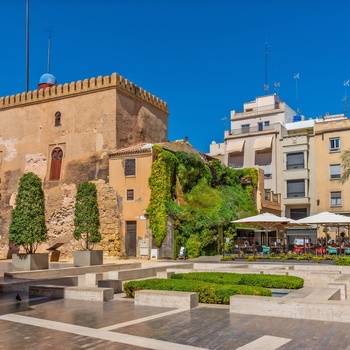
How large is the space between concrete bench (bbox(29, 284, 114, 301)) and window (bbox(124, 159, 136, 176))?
1652 cm

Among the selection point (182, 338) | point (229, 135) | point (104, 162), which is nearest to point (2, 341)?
point (182, 338)

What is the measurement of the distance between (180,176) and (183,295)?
1984 centimetres

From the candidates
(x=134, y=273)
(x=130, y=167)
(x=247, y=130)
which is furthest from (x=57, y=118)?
(x=247, y=130)

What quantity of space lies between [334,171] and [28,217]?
31973 mm

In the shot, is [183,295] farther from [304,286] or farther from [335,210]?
[335,210]

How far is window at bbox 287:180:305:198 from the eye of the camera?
45344 millimetres

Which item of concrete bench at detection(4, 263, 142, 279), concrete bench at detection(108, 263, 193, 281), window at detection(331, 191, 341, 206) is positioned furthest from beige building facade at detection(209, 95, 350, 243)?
concrete bench at detection(108, 263, 193, 281)

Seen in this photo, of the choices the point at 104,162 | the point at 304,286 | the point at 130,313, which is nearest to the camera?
the point at 130,313

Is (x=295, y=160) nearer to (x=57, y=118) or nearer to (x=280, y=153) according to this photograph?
(x=280, y=153)

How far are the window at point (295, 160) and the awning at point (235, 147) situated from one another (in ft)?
16.7

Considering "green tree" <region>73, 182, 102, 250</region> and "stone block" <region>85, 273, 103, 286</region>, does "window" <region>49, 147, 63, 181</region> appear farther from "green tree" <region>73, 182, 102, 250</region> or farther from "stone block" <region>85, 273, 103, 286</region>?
"stone block" <region>85, 273, 103, 286</region>

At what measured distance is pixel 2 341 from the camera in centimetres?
714

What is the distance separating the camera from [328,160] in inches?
1718

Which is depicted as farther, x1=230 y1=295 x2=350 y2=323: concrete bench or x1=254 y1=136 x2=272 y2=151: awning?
x1=254 y1=136 x2=272 y2=151: awning
